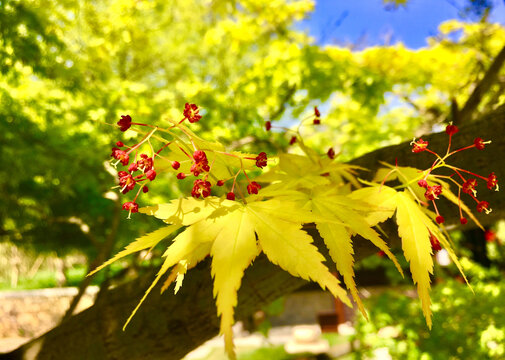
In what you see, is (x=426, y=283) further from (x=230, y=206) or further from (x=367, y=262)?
(x=367, y=262)

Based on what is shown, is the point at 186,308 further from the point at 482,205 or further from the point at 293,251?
the point at 482,205

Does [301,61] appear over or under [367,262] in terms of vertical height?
over

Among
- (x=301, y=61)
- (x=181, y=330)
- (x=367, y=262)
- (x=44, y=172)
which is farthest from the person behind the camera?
(x=44, y=172)

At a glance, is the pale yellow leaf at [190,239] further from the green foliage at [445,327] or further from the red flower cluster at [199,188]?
the green foliage at [445,327]

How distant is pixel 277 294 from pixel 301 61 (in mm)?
3101

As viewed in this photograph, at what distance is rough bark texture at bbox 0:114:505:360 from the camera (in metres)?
1.29

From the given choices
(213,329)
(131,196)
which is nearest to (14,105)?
(131,196)

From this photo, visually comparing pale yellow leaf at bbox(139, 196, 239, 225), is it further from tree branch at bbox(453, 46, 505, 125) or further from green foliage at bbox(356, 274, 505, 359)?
green foliage at bbox(356, 274, 505, 359)

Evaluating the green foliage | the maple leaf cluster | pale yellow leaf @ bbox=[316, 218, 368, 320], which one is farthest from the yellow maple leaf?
the green foliage

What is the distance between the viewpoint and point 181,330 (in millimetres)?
1312

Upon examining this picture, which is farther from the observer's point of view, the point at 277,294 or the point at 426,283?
the point at 277,294

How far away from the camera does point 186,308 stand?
1294 millimetres

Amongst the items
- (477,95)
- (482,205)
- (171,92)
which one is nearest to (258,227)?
(482,205)

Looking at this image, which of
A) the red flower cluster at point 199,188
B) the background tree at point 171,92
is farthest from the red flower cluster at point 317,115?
the background tree at point 171,92
